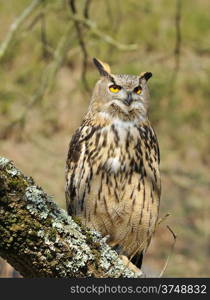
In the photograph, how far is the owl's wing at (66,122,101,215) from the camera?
3719 millimetres

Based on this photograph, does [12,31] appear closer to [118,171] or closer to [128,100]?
[128,100]

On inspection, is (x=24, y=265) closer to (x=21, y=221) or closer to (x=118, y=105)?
(x=21, y=221)

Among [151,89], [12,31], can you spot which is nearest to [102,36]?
[12,31]

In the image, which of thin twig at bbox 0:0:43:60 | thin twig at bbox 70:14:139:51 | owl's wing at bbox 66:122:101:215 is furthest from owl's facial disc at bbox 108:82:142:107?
thin twig at bbox 0:0:43:60

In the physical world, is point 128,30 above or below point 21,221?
above

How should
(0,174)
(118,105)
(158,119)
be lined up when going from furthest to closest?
(158,119) < (118,105) < (0,174)

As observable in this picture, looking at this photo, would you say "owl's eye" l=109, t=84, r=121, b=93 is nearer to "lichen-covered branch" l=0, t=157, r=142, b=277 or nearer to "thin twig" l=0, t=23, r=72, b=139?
"thin twig" l=0, t=23, r=72, b=139

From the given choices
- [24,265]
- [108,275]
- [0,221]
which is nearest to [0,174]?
[0,221]

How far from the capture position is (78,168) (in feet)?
12.3

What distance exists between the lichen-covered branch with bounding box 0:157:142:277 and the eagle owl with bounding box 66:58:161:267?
117cm

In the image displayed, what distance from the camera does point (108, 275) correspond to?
8.17 feet

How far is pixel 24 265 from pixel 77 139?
5.22 feet

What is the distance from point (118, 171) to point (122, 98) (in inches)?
21.0

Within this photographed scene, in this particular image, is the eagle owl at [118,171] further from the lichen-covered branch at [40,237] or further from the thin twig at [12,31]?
the lichen-covered branch at [40,237]
